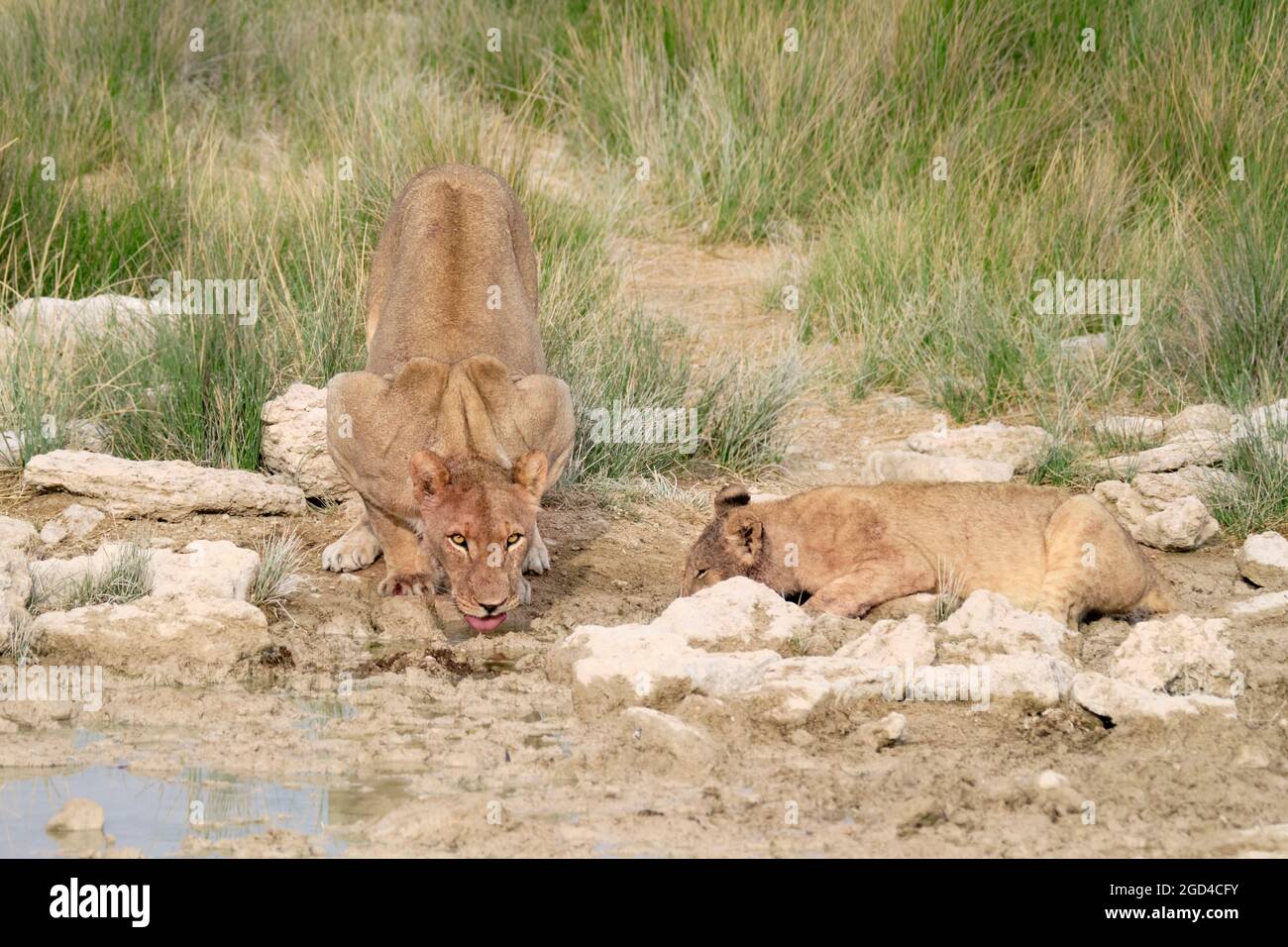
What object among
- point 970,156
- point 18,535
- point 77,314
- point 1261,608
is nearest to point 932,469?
point 1261,608

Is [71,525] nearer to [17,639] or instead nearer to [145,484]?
[145,484]

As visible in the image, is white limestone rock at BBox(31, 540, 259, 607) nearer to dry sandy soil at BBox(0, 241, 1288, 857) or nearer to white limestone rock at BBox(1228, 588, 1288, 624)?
dry sandy soil at BBox(0, 241, 1288, 857)

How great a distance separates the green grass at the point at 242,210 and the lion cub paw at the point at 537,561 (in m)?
1.14

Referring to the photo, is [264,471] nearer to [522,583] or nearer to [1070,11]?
[522,583]

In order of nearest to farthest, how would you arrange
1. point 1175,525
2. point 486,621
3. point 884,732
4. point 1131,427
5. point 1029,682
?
point 884,732
point 1029,682
point 486,621
point 1175,525
point 1131,427

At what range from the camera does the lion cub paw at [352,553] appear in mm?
7836

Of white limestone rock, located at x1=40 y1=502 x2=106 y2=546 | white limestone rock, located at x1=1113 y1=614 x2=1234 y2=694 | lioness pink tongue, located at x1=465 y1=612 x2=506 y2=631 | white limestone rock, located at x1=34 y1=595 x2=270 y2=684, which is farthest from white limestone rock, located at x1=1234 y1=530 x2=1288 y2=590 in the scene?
white limestone rock, located at x1=40 y1=502 x2=106 y2=546

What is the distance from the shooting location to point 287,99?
14180 mm

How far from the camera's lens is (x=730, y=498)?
7.36 metres

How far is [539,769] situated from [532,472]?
6.09 feet

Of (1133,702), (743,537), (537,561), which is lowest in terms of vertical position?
(537,561)

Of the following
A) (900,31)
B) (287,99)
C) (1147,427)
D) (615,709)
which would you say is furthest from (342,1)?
(615,709)

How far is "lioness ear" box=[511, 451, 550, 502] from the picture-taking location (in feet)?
22.9

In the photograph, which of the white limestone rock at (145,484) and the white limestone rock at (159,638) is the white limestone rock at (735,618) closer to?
the white limestone rock at (159,638)
